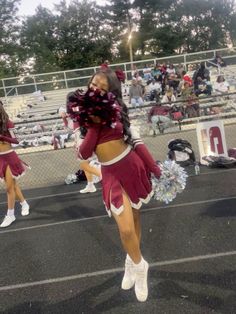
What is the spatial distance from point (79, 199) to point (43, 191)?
1131 mm

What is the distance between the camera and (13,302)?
3572mm

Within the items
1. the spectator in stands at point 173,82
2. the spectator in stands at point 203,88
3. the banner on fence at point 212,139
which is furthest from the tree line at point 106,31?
the banner on fence at point 212,139

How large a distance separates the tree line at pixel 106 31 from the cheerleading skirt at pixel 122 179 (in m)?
43.7

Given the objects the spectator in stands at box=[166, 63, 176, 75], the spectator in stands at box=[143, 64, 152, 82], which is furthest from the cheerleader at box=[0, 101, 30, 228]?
the spectator in stands at box=[143, 64, 152, 82]

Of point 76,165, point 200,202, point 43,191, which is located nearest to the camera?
point 200,202

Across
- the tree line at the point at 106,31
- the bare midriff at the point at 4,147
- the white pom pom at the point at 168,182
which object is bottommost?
the white pom pom at the point at 168,182

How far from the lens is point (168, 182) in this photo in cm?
345

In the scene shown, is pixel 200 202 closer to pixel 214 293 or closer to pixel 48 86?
pixel 214 293

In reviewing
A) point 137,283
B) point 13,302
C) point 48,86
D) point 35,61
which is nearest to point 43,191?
point 13,302

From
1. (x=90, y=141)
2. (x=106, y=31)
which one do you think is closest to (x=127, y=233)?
(x=90, y=141)

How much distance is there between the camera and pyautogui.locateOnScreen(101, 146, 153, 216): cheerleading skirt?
3.18 m

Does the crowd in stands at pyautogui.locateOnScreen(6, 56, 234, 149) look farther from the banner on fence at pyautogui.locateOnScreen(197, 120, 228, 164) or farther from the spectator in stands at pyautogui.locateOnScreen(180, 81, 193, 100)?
the banner on fence at pyautogui.locateOnScreen(197, 120, 228, 164)

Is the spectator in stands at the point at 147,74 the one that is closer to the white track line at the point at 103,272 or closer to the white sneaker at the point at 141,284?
the white track line at the point at 103,272

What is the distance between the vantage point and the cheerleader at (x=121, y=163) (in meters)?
3.02
